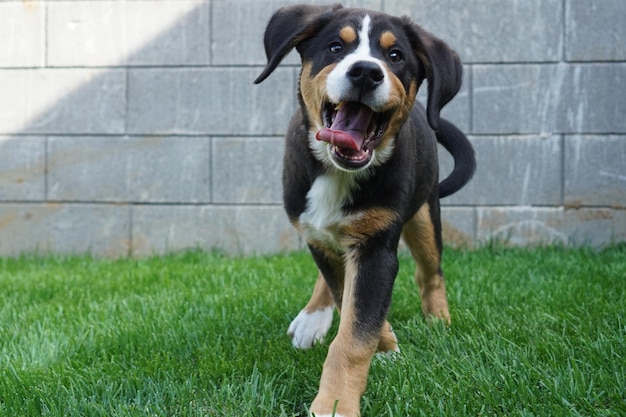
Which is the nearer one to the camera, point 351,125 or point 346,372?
point 346,372

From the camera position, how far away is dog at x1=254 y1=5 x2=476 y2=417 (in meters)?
2.42

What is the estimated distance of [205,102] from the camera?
559cm

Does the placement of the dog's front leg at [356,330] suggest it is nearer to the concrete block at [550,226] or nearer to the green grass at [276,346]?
the green grass at [276,346]

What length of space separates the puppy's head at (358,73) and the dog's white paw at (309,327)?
0.72m

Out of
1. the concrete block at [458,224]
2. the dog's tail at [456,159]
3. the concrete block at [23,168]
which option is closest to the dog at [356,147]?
the dog's tail at [456,159]

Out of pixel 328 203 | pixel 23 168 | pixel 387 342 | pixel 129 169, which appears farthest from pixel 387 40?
pixel 23 168

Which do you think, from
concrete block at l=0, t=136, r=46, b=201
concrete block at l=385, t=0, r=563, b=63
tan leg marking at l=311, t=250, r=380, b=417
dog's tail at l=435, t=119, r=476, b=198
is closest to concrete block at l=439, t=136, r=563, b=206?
concrete block at l=385, t=0, r=563, b=63

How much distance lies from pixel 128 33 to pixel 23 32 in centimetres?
77

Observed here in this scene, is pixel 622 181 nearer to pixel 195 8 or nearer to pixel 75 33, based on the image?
pixel 195 8

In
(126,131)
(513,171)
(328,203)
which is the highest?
(328,203)

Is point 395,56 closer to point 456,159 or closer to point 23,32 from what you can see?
point 456,159

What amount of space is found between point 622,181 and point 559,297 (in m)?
2.16

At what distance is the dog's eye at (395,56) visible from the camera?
2.58 metres

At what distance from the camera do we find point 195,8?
555 cm
